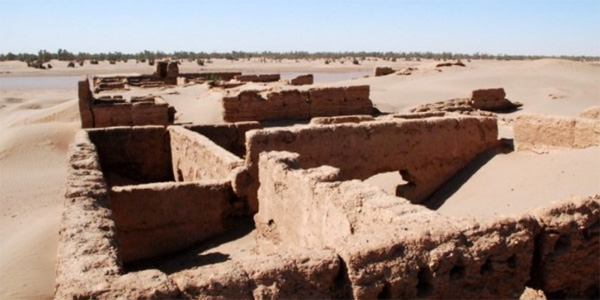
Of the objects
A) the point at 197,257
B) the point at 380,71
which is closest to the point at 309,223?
the point at 197,257

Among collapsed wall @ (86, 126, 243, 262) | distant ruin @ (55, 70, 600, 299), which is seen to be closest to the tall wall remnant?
distant ruin @ (55, 70, 600, 299)

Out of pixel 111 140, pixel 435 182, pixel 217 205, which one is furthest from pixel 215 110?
pixel 217 205

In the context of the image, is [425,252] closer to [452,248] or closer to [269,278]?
[452,248]

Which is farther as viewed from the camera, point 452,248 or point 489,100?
point 489,100

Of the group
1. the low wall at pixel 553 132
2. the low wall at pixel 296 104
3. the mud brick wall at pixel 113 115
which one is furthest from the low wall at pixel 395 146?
the low wall at pixel 296 104

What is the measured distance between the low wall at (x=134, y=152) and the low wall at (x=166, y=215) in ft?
13.4

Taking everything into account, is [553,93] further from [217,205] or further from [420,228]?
[420,228]

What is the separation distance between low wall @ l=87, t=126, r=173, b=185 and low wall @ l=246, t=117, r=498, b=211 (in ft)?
12.3

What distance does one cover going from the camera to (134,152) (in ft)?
39.8

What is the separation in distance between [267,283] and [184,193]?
4812 millimetres

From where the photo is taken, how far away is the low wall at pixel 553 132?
10359mm

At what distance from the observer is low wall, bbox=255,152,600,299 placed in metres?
3.56

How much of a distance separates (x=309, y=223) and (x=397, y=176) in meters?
6.47

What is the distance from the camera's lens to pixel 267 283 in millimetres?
3359
